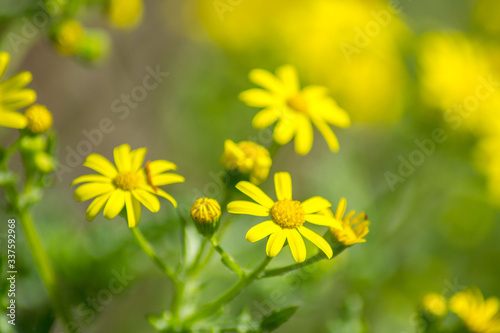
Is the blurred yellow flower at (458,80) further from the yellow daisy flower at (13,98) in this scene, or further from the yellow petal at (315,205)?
the yellow daisy flower at (13,98)

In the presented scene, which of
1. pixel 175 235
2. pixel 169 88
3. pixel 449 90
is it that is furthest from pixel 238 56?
pixel 175 235

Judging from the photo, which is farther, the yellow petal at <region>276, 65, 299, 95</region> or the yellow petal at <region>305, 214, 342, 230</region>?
the yellow petal at <region>276, 65, 299, 95</region>

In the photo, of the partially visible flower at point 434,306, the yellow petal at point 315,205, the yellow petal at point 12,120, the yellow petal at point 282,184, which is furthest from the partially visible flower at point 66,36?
the partially visible flower at point 434,306

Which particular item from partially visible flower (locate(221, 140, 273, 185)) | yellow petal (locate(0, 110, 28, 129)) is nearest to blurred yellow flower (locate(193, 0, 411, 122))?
partially visible flower (locate(221, 140, 273, 185))

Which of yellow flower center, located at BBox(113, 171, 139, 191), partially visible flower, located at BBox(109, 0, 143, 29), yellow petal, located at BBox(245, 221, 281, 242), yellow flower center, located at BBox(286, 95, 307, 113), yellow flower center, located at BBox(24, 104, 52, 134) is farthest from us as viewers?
partially visible flower, located at BBox(109, 0, 143, 29)

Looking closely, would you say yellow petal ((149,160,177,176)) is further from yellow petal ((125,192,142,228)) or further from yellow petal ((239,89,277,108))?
yellow petal ((239,89,277,108))

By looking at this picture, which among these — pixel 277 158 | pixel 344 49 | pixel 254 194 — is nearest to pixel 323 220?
pixel 254 194

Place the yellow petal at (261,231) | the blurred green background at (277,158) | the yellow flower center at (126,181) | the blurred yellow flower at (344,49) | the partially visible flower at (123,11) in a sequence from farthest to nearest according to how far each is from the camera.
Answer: the blurred yellow flower at (344,49) < the blurred green background at (277,158) < the partially visible flower at (123,11) < the yellow flower center at (126,181) < the yellow petal at (261,231)
